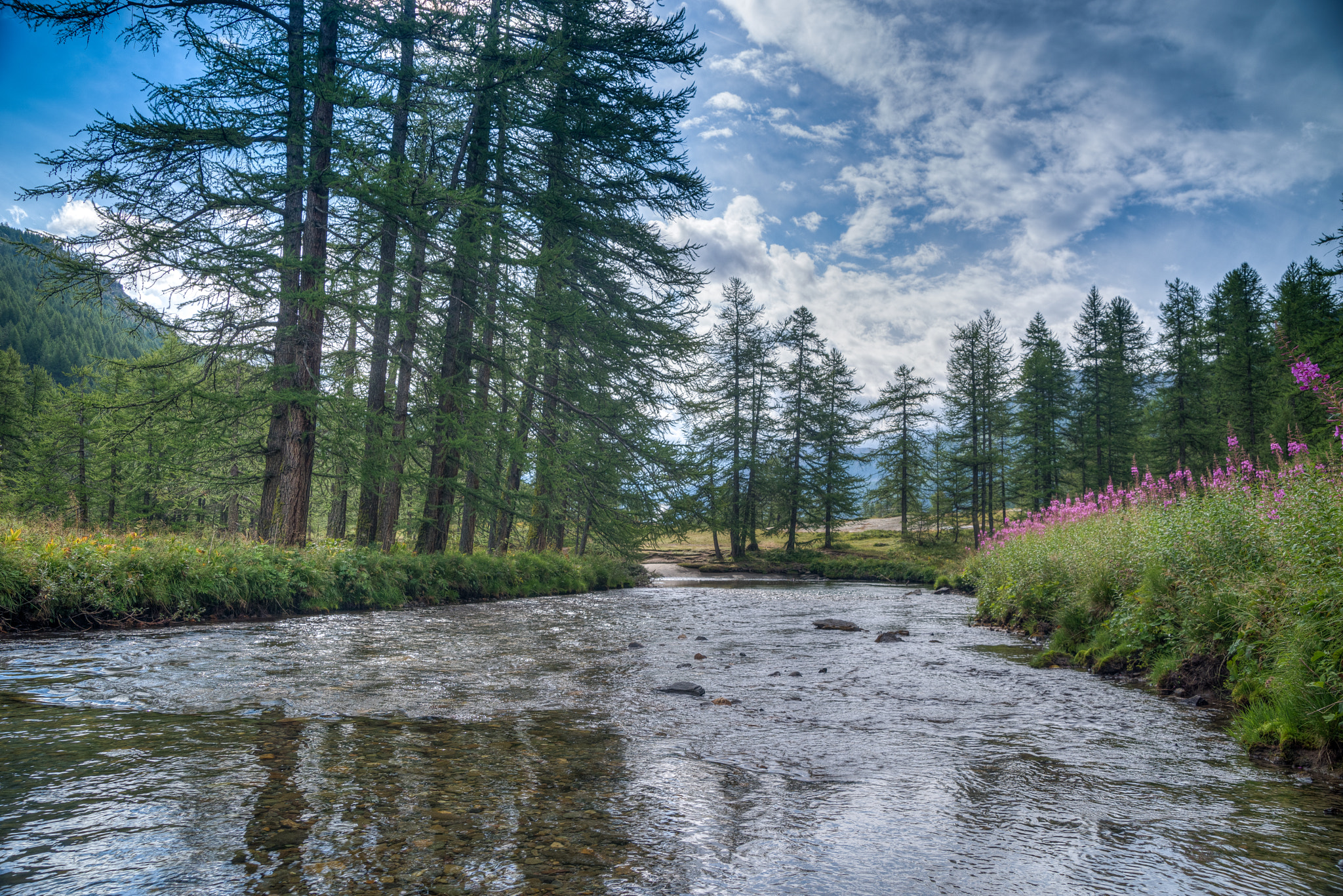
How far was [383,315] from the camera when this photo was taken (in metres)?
12.1

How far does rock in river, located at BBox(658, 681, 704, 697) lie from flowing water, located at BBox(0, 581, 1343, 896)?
0.13m

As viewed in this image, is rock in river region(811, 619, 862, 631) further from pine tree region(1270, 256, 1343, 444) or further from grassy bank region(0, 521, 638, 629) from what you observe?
pine tree region(1270, 256, 1343, 444)

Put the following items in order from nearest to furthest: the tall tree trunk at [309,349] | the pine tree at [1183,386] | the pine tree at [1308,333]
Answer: the tall tree trunk at [309,349], the pine tree at [1308,333], the pine tree at [1183,386]

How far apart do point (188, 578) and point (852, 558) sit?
33820 millimetres

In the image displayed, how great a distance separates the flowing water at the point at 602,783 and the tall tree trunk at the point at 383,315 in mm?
6438

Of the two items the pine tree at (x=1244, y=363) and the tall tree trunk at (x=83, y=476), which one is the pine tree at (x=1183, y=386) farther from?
the tall tree trunk at (x=83, y=476)

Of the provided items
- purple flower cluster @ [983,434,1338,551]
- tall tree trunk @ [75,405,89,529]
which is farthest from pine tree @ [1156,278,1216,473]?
tall tree trunk @ [75,405,89,529]

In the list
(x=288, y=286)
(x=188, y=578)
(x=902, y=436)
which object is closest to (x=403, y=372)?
(x=288, y=286)

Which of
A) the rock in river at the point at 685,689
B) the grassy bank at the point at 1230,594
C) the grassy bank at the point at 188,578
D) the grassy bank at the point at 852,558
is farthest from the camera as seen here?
the grassy bank at the point at 852,558

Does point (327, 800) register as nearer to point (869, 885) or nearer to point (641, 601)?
point (869, 885)

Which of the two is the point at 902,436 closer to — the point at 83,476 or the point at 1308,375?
the point at 1308,375

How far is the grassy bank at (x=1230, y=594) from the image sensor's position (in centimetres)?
420

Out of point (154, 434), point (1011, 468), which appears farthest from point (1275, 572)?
point (1011, 468)

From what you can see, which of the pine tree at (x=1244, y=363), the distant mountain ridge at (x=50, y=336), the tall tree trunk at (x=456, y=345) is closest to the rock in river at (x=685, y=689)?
the tall tree trunk at (x=456, y=345)
